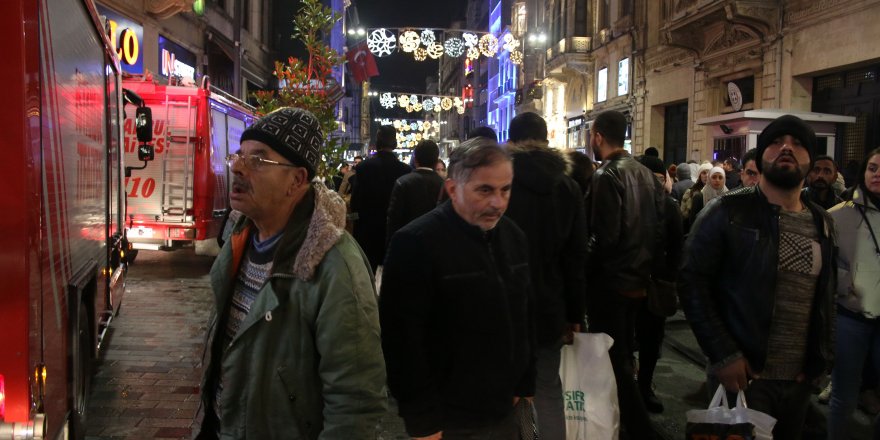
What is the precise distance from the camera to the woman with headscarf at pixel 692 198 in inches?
346

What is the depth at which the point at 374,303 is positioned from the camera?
212 centimetres

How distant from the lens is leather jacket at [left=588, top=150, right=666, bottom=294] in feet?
14.6

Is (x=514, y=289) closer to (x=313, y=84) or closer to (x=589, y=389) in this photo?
(x=589, y=389)

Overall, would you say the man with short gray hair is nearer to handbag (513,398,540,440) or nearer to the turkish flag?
handbag (513,398,540,440)

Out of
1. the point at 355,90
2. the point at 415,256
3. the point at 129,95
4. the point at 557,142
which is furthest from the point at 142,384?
the point at 355,90

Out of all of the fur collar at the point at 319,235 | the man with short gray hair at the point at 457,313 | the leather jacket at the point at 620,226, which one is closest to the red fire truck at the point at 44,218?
the fur collar at the point at 319,235

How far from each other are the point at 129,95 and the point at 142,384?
3.91 meters

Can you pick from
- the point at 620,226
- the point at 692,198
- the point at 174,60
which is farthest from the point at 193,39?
the point at 620,226

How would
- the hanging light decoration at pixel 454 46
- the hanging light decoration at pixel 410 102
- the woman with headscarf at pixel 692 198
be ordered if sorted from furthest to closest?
the hanging light decoration at pixel 410 102, the hanging light decoration at pixel 454 46, the woman with headscarf at pixel 692 198

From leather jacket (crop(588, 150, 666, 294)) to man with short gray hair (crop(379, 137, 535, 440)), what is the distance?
194 centimetres

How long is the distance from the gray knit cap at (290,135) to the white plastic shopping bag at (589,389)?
2108mm

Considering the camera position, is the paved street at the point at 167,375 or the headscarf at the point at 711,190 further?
the headscarf at the point at 711,190

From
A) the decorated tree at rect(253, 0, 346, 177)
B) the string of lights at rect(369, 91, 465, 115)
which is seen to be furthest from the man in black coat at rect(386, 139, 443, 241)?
the string of lights at rect(369, 91, 465, 115)

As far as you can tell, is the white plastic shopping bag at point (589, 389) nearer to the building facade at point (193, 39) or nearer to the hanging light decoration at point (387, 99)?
the building facade at point (193, 39)
